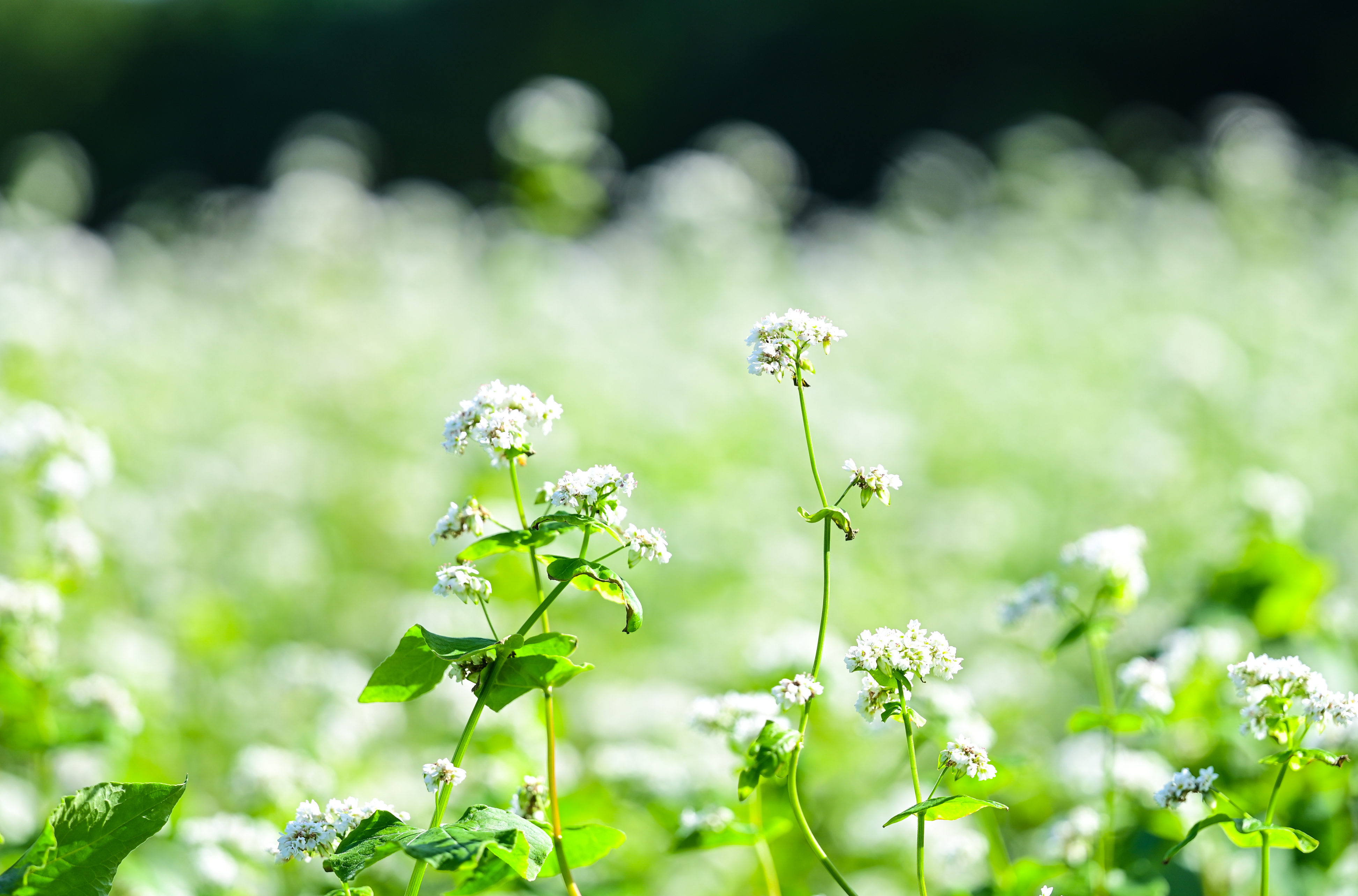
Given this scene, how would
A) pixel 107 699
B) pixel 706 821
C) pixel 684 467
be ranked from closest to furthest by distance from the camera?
1. pixel 706 821
2. pixel 107 699
3. pixel 684 467

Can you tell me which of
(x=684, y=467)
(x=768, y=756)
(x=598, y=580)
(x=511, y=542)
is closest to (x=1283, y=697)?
(x=768, y=756)

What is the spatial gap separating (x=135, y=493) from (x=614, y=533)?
4.03 m

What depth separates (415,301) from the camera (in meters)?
6.95

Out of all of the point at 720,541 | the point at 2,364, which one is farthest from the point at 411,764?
the point at 2,364

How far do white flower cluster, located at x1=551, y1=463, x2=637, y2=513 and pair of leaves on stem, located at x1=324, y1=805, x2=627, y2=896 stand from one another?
36 cm

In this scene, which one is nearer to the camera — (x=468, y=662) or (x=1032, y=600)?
(x=468, y=662)

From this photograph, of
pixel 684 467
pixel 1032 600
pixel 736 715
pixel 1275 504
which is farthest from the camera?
pixel 684 467

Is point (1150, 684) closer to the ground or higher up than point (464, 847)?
higher up

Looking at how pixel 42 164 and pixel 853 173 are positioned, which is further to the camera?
pixel 853 173

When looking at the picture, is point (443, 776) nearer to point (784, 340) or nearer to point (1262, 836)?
point (784, 340)

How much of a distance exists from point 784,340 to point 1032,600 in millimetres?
750

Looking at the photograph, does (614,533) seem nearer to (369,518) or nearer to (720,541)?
(720,541)

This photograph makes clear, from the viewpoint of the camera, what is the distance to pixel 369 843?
1224 millimetres

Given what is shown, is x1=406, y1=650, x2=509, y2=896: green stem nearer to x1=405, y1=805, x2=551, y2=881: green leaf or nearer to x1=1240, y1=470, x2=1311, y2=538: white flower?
x1=405, y1=805, x2=551, y2=881: green leaf
